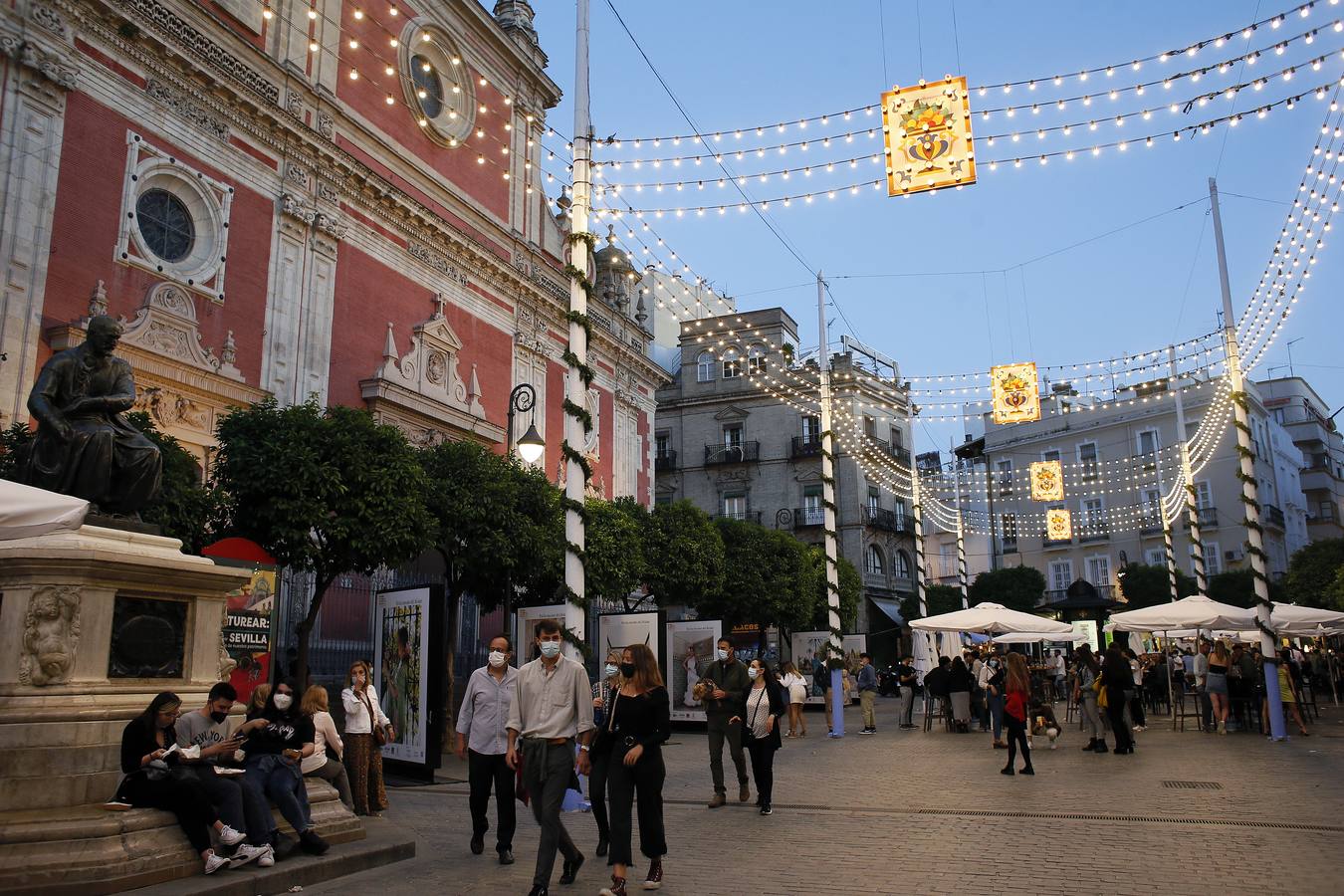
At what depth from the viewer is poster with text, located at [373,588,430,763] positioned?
13.4 meters

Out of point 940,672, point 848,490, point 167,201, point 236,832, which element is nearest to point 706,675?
A: point 236,832

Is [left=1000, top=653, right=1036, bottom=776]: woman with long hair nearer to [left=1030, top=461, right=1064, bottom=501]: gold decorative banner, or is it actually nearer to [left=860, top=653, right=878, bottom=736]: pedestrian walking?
[left=860, top=653, right=878, bottom=736]: pedestrian walking

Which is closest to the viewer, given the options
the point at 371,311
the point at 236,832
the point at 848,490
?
the point at 236,832

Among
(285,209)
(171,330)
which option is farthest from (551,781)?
(285,209)

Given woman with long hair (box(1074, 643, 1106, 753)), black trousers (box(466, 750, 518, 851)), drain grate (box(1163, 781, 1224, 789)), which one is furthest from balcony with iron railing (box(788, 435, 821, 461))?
black trousers (box(466, 750, 518, 851))

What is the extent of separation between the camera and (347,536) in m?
15.3

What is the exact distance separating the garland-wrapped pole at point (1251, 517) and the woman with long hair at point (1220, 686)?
1.03 meters

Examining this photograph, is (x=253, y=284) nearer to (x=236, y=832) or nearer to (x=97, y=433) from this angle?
(x=97, y=433)

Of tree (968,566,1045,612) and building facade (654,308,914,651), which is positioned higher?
building facade (654,308,914,651)

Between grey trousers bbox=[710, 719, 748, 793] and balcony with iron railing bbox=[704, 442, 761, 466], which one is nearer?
grey trousers bbox=[710, 719, 748, 793]

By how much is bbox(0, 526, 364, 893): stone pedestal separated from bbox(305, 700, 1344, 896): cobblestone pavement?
1.47 meters

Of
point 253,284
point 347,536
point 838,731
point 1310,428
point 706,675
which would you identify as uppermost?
point 1310,428

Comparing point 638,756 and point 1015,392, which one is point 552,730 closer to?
point 638,756

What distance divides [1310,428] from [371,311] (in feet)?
179
